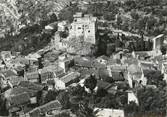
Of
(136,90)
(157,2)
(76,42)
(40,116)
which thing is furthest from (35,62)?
(157,2)

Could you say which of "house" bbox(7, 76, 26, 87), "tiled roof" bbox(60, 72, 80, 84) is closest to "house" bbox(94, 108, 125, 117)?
"tiled roof" bbox(60, 72, 80, 84)

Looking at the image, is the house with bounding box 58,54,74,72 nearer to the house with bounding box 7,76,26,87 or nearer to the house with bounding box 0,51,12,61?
the house with bounding box 7,76,26,87

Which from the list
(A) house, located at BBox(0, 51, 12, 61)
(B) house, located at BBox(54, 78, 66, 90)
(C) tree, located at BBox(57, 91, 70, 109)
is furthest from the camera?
(A) house, located at BBox(0, 51, 12, 61)

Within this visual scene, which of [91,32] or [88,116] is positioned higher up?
[91,32]

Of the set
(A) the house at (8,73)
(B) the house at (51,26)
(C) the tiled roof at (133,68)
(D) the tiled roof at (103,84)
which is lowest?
(A) the house at (8,73)

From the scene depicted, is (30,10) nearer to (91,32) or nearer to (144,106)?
(91,32)

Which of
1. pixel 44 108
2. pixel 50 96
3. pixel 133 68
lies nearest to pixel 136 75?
pixel 133 68

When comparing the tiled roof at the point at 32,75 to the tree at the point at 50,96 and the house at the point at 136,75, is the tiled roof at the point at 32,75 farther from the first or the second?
the house at the point at 136,75

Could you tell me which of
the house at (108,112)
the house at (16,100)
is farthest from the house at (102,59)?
the house at (108,112)
